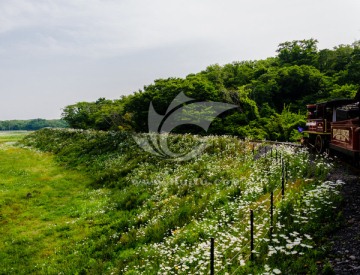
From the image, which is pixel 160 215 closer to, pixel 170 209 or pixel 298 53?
pixel 170 209

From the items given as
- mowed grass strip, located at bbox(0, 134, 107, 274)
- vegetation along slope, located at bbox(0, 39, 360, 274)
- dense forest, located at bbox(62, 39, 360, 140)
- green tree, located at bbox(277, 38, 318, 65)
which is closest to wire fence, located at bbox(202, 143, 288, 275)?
vegetation along slope, located at bbox(0, 39, 360, 274)

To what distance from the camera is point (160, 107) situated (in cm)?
4556

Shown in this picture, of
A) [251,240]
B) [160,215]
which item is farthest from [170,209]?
[251,240]

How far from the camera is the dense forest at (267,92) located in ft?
118

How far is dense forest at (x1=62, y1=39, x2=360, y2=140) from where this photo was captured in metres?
36.0

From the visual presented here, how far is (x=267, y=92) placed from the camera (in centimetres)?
4600

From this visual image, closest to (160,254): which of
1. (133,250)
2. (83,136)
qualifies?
(133,250)

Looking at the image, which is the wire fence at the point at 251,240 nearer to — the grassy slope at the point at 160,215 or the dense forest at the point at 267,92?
the grassy slope at the point at 160,215

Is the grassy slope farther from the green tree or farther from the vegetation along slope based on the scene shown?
the green tree

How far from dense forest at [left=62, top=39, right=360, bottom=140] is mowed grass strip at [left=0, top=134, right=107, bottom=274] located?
64.8 feet

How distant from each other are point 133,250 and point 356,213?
8.39 meters

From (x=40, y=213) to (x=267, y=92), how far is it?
130 feet

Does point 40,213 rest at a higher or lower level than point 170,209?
lower

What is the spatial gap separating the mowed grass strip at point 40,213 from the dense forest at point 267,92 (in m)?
19.7
